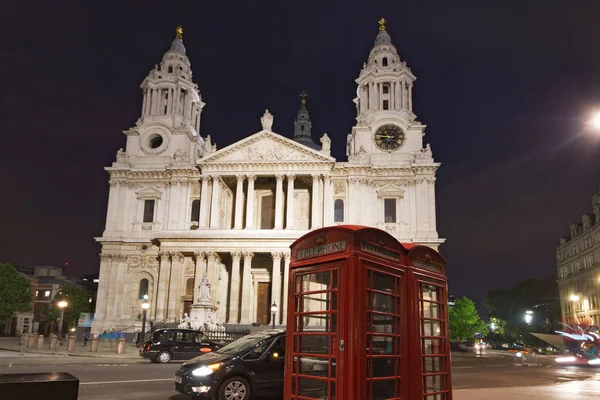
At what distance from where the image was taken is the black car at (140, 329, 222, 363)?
22578 millimetres

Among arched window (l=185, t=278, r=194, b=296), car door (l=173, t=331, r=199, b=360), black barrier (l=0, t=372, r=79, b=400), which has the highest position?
arched window (l=185, t=278, r=194, b=296)

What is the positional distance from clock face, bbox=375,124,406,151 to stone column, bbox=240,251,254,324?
52.2ft

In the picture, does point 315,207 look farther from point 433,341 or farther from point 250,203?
point 433,341

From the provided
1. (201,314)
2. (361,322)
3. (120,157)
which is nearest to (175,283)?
(201,314)

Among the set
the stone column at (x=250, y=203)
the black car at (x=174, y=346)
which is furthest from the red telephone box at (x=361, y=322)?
the stone column at (x=250, y=203)

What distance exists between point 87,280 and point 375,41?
259 feet

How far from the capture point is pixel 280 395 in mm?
11047

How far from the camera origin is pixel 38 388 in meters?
3.91

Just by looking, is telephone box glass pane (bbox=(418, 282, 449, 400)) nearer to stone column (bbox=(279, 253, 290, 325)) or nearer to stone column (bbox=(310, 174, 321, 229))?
stone column (bbox=(279, 253, 290, 325))

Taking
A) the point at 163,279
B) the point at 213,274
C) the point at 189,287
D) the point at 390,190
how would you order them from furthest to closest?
the point at 390,190 → the point at 189,287 → the point at 163,279 → the point at 213,274

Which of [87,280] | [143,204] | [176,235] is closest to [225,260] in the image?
[176,235]

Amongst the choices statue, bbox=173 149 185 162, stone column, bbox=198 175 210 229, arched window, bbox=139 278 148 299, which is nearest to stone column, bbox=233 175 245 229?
stone column, bbox=198 175 210 229

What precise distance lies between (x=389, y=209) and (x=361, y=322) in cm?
3992

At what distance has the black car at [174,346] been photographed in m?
22.6
